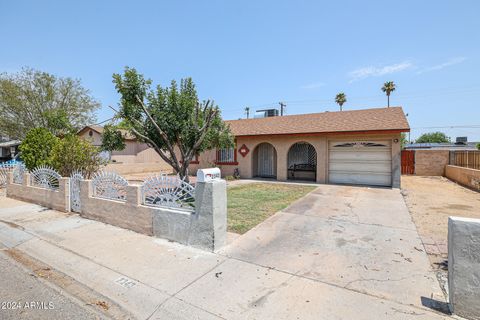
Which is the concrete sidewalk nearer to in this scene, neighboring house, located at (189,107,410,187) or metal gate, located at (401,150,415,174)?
neighboring house, located at (189,107,410,187)

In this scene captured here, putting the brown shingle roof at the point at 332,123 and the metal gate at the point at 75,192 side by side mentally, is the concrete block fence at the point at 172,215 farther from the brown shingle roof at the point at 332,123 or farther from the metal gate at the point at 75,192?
the brown shingle roof at the point at 332,123

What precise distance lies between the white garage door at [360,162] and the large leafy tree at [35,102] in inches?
920

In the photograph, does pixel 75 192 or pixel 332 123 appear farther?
pixel 332 123

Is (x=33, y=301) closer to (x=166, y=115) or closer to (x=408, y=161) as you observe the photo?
(x=166, y=115)

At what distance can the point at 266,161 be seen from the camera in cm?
1788

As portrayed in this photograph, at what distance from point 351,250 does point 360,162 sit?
994 centimetres

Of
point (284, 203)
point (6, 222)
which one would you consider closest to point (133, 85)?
point (6, 222)

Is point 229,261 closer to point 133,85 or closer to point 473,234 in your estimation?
point 473,234

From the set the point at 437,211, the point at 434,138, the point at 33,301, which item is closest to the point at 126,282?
the point at 33,301

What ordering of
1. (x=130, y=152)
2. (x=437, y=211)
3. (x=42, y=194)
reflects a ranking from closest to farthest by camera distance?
(x=437, y=211), (x=42, y=194), (x=130, y=152)

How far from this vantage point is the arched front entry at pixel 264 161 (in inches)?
692

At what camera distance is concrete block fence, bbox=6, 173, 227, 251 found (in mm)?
4637

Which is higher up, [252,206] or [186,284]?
[252,206]

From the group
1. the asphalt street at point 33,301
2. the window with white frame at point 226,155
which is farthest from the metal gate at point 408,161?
the asphalt street at point 33,301
